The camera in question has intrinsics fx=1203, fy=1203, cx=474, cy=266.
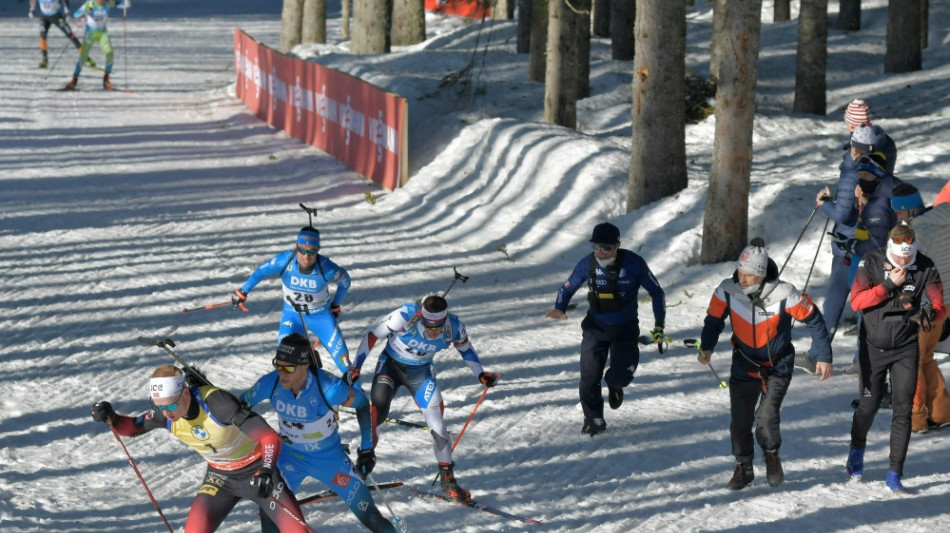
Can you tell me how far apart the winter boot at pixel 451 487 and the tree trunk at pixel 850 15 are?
1084 inches

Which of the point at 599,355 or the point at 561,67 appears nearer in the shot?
the point at 599,355

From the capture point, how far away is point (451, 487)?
27.1 feet

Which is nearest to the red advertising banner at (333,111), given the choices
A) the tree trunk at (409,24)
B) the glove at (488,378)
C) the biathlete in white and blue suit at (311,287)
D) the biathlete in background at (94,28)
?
the biathlete in background at (94,28)

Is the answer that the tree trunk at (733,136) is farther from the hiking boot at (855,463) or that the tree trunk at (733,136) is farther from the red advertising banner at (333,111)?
the red advertising banner at (333,111)

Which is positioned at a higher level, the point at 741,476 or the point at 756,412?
the point at 756,412

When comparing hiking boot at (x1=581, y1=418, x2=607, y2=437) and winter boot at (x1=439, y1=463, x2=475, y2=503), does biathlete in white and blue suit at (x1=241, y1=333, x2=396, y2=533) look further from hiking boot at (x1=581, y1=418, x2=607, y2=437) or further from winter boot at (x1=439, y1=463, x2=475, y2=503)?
hiking boot at (x1=581, y1=418, x2=607, y2=437)

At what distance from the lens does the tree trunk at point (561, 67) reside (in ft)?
63.0

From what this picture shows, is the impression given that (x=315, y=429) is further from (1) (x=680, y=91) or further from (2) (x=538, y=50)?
(2) (x=538, y=50)

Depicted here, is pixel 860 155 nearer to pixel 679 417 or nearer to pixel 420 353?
pixel 679 417

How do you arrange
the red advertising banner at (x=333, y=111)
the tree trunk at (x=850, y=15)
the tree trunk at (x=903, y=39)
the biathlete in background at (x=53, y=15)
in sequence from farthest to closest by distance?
the tree trunk at (x=850, y=15)
the biathlete in background at (x=53, y=15)
the tree trunk at (x=903, y=39)
the red advertising banner at (x=333, y=111)

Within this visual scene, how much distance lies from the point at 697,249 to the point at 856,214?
3959 mm

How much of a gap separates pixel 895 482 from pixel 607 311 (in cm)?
251

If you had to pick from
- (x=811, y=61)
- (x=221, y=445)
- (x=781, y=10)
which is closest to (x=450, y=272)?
(x=221, y=445)

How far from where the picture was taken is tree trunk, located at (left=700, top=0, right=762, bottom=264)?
13.1 metres
